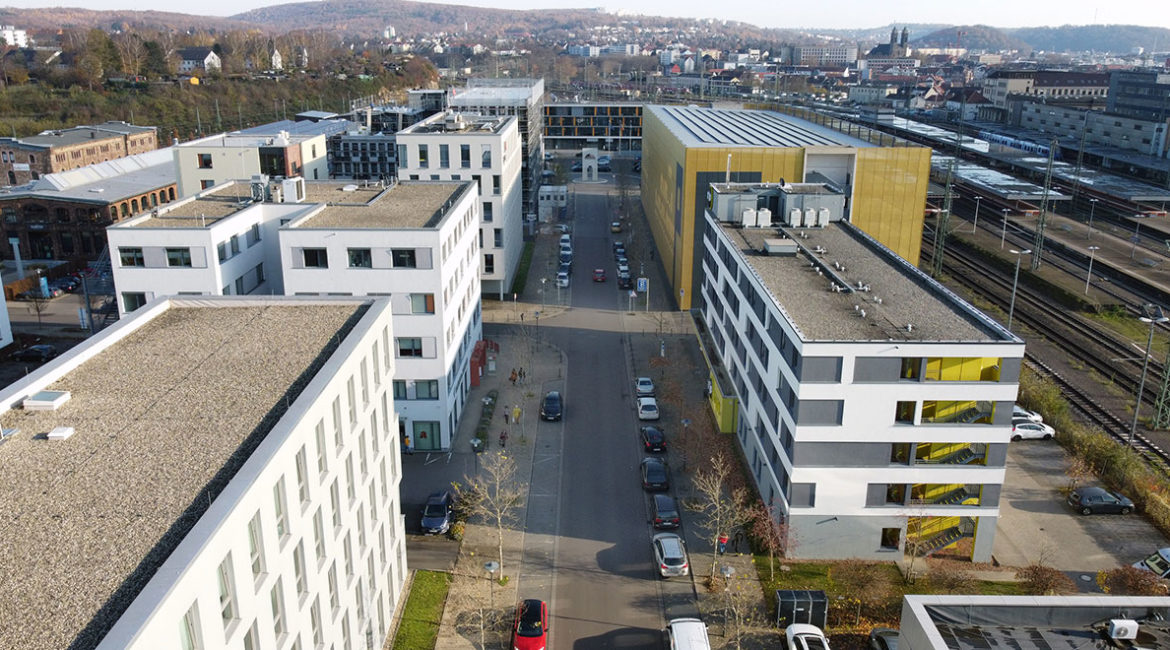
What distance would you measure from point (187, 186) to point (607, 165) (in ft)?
273

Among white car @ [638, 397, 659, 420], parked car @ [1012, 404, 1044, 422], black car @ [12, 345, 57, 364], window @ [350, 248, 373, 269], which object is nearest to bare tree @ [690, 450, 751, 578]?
white car @ [638, 397, 659, 420]

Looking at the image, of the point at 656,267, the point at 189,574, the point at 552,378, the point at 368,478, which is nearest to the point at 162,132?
the point at 656,267

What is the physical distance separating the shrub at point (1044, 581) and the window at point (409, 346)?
27.6 metres

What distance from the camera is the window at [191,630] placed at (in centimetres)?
1463

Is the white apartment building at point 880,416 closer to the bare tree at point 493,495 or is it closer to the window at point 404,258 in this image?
the bare tree at point 493,495

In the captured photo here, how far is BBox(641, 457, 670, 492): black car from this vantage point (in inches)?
1492

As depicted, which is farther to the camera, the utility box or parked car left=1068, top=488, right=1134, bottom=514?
parked car left=1068, top=488, right=1134, bottom=514

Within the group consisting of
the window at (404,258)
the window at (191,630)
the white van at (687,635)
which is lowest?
the white van at (687,635)

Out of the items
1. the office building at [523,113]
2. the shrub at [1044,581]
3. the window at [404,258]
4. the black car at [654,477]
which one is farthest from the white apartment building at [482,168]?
the shrub at [1044,581]

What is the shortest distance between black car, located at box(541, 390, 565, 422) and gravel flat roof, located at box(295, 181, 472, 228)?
11709mm

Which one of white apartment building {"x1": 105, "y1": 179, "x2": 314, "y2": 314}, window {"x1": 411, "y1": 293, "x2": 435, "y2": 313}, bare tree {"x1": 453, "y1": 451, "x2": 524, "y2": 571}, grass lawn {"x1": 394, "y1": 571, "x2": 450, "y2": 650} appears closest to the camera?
grass lawn {"x1": 394, "y1": 571, "x2": 450, "y2": 650}

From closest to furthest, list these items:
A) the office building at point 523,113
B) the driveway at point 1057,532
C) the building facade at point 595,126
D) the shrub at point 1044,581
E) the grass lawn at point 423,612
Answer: the grass lawn at point 423,612 < the shrub at point 1044,581 < the driveway at point 1057,532 < the office building at point 523,113 < the building facade at point 595,126

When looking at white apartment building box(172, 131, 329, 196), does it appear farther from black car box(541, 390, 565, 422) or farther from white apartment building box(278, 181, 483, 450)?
black car box(541, 390, 565, 422)

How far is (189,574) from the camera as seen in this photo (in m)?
14.3
